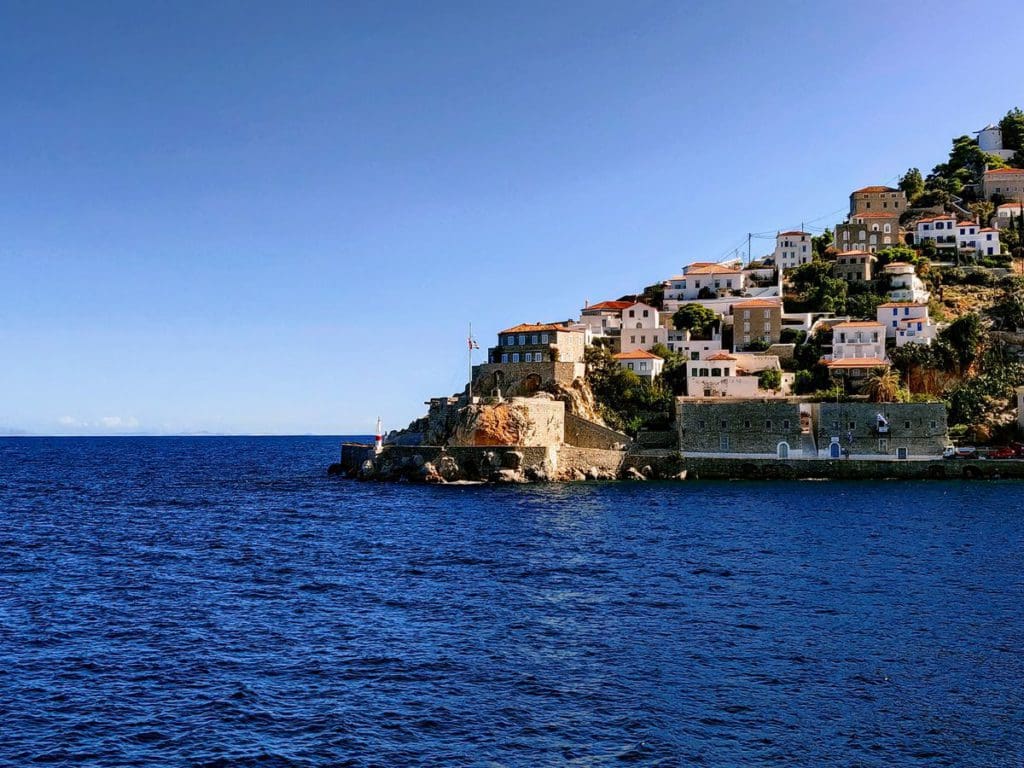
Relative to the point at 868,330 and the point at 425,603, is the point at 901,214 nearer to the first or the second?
the point at 868,330

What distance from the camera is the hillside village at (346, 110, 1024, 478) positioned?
79312 mm

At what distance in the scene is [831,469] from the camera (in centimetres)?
7719

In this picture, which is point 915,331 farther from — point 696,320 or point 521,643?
point 521,643

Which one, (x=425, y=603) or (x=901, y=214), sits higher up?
(x=901, y=214)

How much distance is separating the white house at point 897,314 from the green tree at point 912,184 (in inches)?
2137

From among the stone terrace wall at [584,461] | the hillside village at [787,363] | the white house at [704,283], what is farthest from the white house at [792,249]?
the stone terrace wall at [584,461]

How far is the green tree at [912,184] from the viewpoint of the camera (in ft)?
465

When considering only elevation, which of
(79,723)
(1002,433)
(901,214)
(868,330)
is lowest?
(79,723)

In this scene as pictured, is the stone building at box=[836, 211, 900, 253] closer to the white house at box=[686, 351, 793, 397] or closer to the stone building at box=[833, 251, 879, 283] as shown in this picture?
the stone building at box=[833, 251, 879, 283]

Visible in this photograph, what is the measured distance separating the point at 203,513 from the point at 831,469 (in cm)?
5284

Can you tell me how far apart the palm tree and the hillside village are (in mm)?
187

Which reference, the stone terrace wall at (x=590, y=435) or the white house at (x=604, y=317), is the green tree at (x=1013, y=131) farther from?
the stone terrace wall at (x=590, y=435)

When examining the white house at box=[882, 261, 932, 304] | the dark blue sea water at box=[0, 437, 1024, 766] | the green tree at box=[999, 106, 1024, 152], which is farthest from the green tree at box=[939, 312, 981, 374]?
the green tree at box=[999, 106, 1024, 152]

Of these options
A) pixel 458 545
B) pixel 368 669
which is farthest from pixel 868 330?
pixel 368 669
